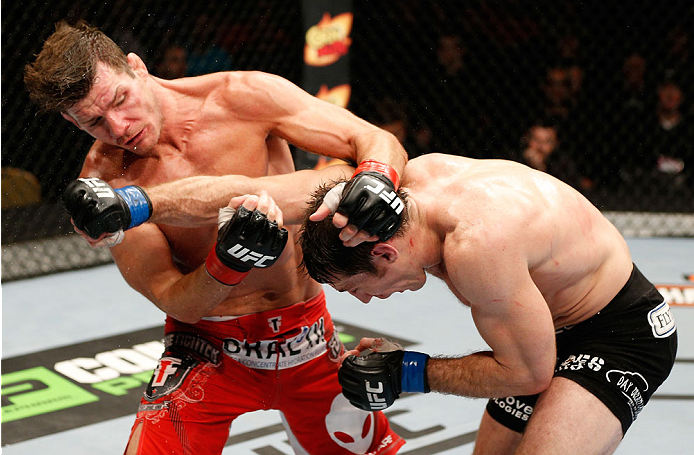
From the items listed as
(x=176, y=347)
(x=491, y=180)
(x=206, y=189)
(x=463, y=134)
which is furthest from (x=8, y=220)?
(x=491, y=180)

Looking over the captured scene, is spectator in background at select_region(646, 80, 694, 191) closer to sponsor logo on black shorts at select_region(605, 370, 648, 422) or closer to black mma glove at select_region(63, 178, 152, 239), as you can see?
sponsor logo on black shorts at select_region(605, 370, 648, 422)

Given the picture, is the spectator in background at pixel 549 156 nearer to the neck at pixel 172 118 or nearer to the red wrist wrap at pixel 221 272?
the neck at pixel 172 118

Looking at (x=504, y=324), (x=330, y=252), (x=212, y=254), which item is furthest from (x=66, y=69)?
(x=504, y=324)

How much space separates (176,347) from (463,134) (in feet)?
14.8

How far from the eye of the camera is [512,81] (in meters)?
6.26

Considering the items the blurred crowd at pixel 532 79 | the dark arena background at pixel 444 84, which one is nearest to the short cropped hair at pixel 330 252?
the dark arena background at pixel 444 84

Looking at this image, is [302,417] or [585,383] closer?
[585,383]

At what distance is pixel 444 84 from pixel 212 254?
4.60 m

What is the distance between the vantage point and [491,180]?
1699 mm

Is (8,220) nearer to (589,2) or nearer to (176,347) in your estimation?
(176,347)

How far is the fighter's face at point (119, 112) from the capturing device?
1.87 metres

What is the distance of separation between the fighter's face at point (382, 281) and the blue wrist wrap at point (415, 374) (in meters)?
0.16

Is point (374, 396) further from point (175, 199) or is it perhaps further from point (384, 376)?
point (175, 199)

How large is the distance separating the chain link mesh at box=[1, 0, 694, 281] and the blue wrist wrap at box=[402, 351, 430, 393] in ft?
13.3
